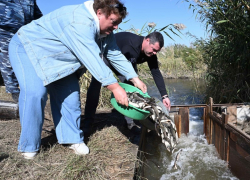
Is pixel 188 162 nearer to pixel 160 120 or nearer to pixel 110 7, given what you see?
pixel 160 120

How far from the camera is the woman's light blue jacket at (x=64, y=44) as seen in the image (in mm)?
1807

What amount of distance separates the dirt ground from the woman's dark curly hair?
1342 mm

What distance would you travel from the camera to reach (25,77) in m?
1.99

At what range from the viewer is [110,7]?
1.85 m

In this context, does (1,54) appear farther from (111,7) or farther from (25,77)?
(111,7)

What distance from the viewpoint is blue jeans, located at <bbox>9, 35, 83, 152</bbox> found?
78.5 inches

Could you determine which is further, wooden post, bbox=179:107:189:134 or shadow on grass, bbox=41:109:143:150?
wooden post, bbox=179:107:189:134

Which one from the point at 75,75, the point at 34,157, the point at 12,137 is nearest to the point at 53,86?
the point at 75,75

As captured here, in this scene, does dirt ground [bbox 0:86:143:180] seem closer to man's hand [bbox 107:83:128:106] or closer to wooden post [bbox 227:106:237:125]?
man's hand [bbox 107:83:128:106]

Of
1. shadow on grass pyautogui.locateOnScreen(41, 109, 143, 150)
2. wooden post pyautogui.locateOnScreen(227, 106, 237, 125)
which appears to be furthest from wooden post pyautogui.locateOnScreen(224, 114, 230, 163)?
shadow on grass pyautogui.locateOnScreen(41, 109, 143, 150)

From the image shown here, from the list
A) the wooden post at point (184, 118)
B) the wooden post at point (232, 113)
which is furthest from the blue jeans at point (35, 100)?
the wooden post at point (184, 118)

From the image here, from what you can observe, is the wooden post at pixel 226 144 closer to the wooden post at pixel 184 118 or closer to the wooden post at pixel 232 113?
the wooden post at pixel 232 113

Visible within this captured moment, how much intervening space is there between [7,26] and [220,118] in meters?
3.58

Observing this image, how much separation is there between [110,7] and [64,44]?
506 millimetres
